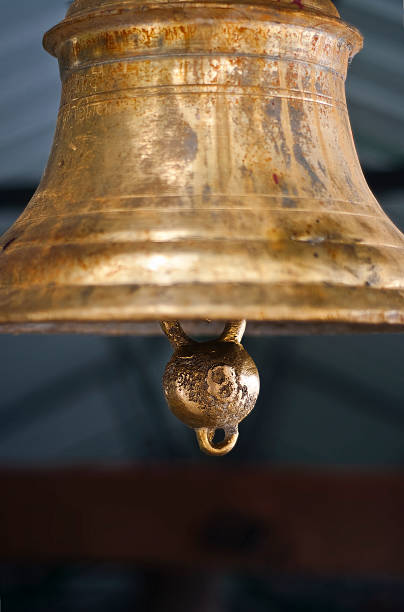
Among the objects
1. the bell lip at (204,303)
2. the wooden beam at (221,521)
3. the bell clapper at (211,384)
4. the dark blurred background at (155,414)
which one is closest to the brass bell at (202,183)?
the bell lip at (204,303)

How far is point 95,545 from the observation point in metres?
1.49

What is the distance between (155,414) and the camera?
7.67 feet

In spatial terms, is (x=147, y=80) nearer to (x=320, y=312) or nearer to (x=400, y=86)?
(x=320, y=312)

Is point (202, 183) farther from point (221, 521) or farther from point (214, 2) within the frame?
point (221, 521)

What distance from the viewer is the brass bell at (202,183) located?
659 mm

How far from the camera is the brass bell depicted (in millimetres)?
659

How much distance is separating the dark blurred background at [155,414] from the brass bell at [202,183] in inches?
44.7

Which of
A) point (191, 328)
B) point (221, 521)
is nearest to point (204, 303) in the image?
point (191, 328)

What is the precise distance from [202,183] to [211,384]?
247 mm

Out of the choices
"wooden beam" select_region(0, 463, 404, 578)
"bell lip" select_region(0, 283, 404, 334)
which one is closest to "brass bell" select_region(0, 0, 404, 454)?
"bell lip" select_region(0, 283, 404, 334)

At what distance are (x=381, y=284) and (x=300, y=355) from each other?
1562mm

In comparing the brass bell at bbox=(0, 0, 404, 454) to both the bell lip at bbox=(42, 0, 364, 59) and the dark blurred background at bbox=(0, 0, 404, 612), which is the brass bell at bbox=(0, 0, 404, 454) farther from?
the dark blurred background at bbox=(0, 0, 404, 612)

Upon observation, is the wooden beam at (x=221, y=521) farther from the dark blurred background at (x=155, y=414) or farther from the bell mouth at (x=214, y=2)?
the bell mouth at (x=214, y=2)

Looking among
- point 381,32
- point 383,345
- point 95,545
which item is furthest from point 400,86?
point 95,545
